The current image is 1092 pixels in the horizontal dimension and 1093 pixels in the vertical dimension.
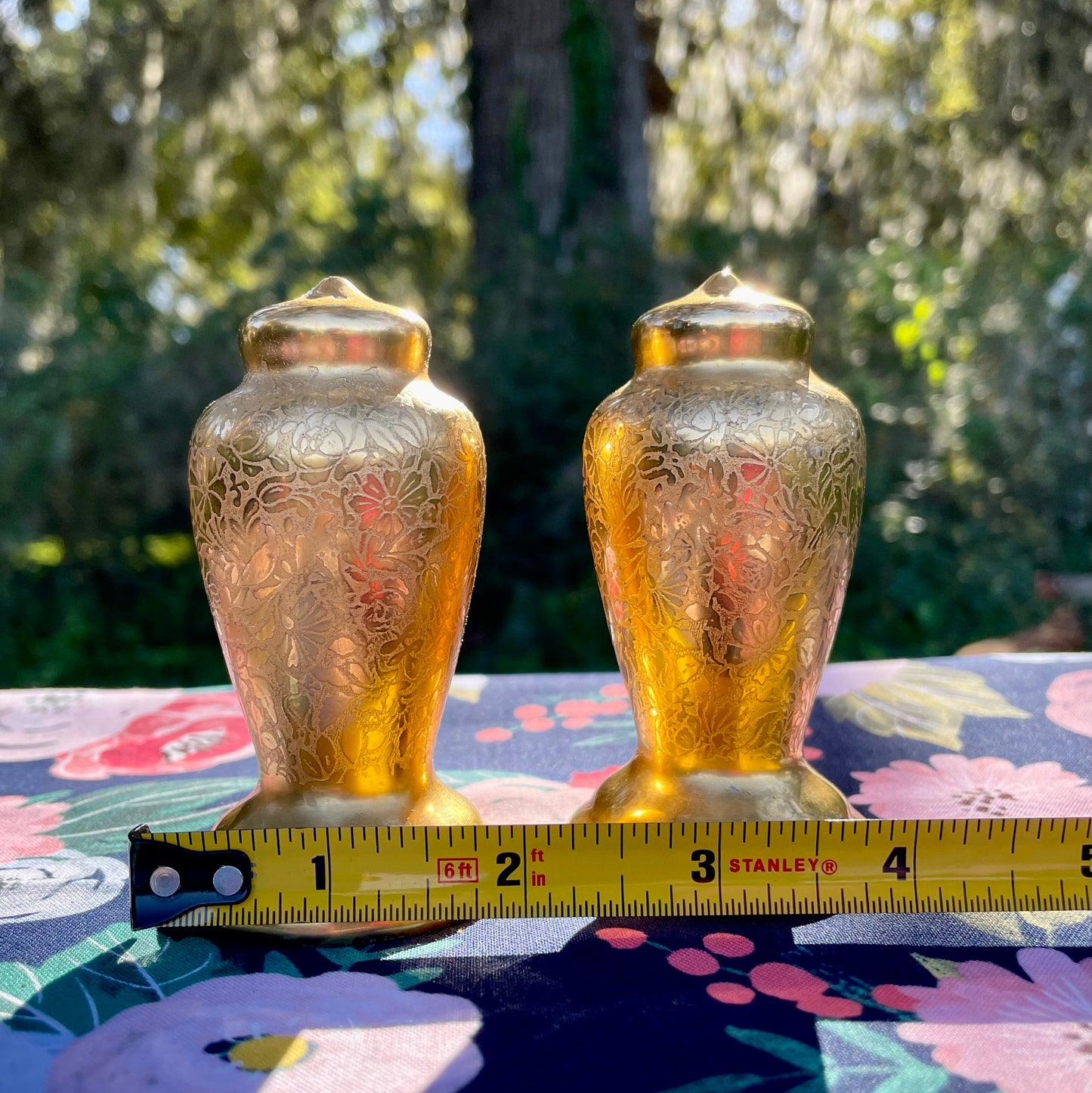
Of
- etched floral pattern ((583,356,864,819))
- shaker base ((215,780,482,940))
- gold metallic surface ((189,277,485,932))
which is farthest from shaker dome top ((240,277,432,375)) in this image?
shaker base ((215,780,482,940))

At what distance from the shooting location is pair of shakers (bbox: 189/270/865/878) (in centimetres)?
80

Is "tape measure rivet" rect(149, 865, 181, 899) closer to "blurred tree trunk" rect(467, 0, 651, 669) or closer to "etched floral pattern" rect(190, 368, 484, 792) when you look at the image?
"etched floral pattern" rect(190, 368, 484, 792)

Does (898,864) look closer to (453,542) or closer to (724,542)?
(724,542)

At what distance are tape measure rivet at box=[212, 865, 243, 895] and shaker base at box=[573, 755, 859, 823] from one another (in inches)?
12.6

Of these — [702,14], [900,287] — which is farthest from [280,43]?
[900,287]

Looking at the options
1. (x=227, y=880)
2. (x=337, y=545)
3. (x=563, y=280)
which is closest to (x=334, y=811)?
(x=227, y=880)

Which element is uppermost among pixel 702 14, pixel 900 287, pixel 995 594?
pixel 702 14

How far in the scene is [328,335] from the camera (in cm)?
83

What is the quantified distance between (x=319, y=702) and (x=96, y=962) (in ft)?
0.78

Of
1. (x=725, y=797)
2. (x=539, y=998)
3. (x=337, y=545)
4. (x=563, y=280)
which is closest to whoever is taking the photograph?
(x=539, y=998)

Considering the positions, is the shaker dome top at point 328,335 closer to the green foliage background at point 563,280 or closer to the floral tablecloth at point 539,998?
the floral tablecloth at point 539,998

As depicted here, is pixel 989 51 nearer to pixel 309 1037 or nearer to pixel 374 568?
pixel 374 568

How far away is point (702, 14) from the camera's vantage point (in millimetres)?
3566

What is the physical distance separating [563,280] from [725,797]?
2.28 meters
